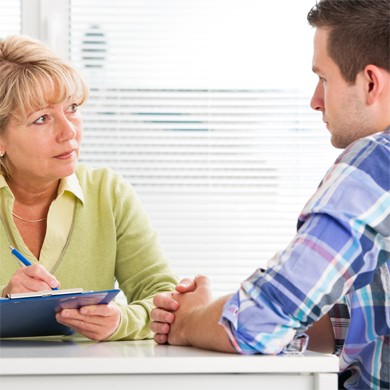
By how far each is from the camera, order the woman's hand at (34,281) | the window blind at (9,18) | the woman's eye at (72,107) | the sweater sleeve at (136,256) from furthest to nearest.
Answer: the window blind at (9,18) < the woman's eye at (72,107) < the sweater sleeve at (136,256) < the woman's hand at (34,281)

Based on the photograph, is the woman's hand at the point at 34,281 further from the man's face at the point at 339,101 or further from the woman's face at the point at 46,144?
the man's face at the point at 339,101

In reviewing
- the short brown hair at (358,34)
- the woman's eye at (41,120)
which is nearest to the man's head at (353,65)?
the short brown hair at (358,34)

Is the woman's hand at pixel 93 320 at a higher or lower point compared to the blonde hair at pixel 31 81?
lower

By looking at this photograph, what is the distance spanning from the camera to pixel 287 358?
1118mm

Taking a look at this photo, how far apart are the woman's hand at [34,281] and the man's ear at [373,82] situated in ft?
2.36

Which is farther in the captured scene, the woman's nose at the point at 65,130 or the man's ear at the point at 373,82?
the woman's nose at the point at 65,130

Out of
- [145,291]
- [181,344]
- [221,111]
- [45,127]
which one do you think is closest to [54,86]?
[45,127]

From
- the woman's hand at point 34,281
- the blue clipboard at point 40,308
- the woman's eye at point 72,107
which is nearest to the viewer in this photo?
the blue clipboard at point 40,308

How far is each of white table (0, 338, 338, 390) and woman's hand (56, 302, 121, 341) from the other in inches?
12.2

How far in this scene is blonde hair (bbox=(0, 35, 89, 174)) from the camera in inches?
79.4

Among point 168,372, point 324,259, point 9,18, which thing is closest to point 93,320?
point 168,372

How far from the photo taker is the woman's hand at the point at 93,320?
1.44m

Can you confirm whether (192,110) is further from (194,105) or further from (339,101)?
(339,101)

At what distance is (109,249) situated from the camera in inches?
81.8
